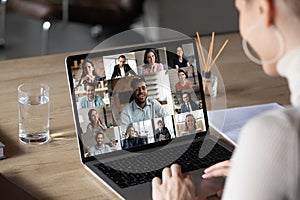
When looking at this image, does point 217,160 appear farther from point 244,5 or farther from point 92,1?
point 92,1

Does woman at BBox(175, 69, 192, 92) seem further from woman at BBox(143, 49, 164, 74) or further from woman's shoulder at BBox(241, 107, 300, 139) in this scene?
woman's shoulder at BBox(241, 107, 300, 139)

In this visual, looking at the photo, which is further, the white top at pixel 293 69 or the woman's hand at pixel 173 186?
the woman's hand at pixel 173 186

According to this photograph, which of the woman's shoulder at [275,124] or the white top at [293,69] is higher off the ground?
the white top at [293,69]

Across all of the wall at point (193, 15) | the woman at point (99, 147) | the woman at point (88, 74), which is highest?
the wall at point (193, 15)

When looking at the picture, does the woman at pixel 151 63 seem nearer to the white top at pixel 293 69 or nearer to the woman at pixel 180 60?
the woman at pixel 180 60

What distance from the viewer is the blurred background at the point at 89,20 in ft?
13.9

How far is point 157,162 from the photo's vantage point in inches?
70.2

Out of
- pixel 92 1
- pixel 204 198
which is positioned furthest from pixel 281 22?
pixel 92 1

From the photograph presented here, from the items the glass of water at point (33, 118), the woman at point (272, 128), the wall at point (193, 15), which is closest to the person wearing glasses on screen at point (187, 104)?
the glass of water at point (33, 118)

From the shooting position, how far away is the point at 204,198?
1613mm

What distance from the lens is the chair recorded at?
4195mm

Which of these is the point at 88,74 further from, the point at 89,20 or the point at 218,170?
the point at 89,20

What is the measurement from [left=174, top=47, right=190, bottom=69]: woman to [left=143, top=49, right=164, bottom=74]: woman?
5cm

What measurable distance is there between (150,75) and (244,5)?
2.49ft
